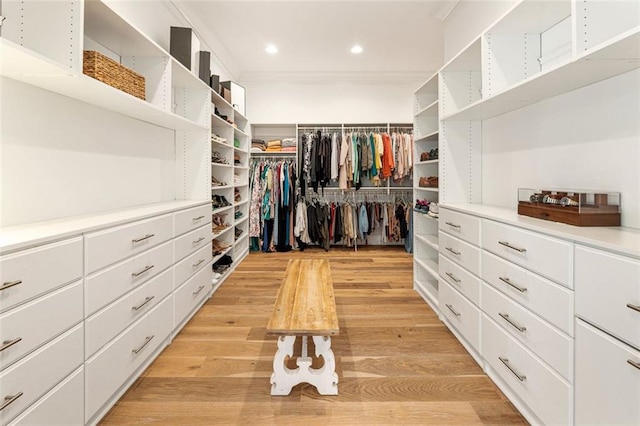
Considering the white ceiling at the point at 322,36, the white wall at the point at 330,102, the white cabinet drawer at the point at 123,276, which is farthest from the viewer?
the white wall at the point at 330,102

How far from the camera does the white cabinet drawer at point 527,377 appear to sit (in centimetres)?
120

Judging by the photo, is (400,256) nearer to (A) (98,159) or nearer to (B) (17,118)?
(A) (98,159)

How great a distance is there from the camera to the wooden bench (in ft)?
4.68

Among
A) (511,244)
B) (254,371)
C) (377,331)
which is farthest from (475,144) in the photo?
(254,371)

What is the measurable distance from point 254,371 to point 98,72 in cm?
185

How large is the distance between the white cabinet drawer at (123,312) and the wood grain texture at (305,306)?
2.50 feet

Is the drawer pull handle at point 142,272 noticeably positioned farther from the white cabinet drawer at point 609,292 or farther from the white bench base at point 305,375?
the white cabinet drawer at point 609,292

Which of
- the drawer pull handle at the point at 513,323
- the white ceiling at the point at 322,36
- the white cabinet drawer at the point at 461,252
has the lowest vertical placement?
the drawer pull handle at the point at 513,323

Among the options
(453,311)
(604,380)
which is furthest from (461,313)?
(604,380)

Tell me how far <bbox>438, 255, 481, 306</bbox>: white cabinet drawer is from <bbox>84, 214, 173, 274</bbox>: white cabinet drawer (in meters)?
2.01

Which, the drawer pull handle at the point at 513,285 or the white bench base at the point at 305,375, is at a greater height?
the drawer pull handle at the point at 513,285

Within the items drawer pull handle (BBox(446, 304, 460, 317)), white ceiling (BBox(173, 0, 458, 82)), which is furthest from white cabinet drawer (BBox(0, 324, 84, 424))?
white ceiling (BBox(173, 0, 458, 82))

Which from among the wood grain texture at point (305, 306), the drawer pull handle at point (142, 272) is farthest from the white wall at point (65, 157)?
the wood grain texture at point (305, 306)

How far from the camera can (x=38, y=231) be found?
1221mm
